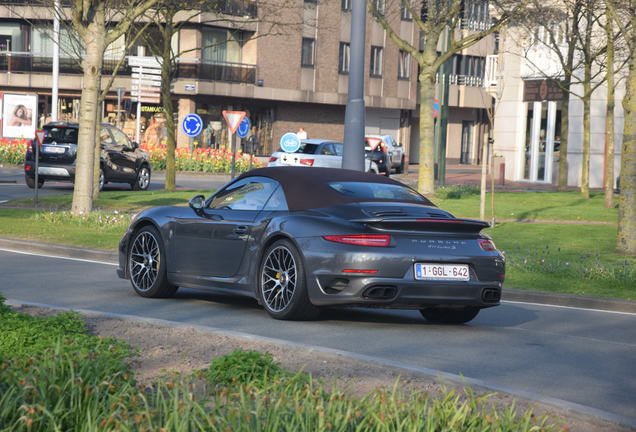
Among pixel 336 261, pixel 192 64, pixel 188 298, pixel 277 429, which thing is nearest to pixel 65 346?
pixel 277 429

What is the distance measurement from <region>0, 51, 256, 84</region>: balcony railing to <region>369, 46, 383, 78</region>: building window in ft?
33.9

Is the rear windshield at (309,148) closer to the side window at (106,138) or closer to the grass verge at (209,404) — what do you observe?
the side window at (106,138)

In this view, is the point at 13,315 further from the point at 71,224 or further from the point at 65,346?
the point at 71,224

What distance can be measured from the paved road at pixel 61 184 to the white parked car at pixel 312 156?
7.55 ft

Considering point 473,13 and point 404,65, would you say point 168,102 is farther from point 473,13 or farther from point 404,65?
point 404,65

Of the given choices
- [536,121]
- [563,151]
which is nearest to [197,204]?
[563,151]

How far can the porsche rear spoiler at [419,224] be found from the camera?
30.1 feet

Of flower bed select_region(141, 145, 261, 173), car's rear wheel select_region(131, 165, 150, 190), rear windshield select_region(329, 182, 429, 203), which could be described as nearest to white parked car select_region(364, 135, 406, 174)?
flower bed select_region(141, 145, 261, 173)

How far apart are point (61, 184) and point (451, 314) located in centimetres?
2715

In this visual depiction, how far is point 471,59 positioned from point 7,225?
65.9 metres

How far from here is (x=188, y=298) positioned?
37.6 ft

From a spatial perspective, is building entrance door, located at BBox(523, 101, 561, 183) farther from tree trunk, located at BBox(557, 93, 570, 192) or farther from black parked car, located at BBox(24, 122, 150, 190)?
black parked car, located at BBox(24, 122, 150, 190)

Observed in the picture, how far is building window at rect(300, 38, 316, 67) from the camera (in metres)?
65.1

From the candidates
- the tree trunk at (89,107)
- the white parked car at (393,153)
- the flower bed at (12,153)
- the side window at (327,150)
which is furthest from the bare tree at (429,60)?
the white parked car at (393,153)
